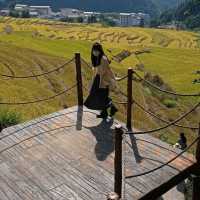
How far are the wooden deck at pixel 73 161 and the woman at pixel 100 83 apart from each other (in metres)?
0.40

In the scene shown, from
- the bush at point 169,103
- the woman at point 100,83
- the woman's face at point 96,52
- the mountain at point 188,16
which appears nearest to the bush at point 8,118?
the woman at point 100,83

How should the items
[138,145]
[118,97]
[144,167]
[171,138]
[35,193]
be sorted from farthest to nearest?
[118,97] < [171,138] < [138,145] < [144,167] < [35,193]

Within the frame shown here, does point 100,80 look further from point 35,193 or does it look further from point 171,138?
point 171,138

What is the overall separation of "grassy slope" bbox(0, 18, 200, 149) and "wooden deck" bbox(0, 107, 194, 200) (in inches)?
205

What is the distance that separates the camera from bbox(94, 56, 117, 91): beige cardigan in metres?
8.45

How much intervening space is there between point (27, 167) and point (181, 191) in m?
3.61

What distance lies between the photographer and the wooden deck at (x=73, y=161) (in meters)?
6.48

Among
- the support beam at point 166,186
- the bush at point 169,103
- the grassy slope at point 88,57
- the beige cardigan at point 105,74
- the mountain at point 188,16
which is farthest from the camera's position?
the mountain at point 188,16

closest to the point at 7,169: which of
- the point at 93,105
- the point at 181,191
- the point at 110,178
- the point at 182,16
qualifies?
the point at 110,178

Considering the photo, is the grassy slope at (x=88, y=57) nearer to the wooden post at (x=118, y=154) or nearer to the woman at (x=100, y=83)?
the woman at (x=100, y=83)

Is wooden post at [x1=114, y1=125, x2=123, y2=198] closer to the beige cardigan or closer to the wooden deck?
the wooden deck

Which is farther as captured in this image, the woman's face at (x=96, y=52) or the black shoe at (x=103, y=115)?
the black shoe at (x=103, y=115)

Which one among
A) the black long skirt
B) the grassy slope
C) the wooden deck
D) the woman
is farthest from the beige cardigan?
the grassy slope

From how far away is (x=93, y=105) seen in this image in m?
8.75
